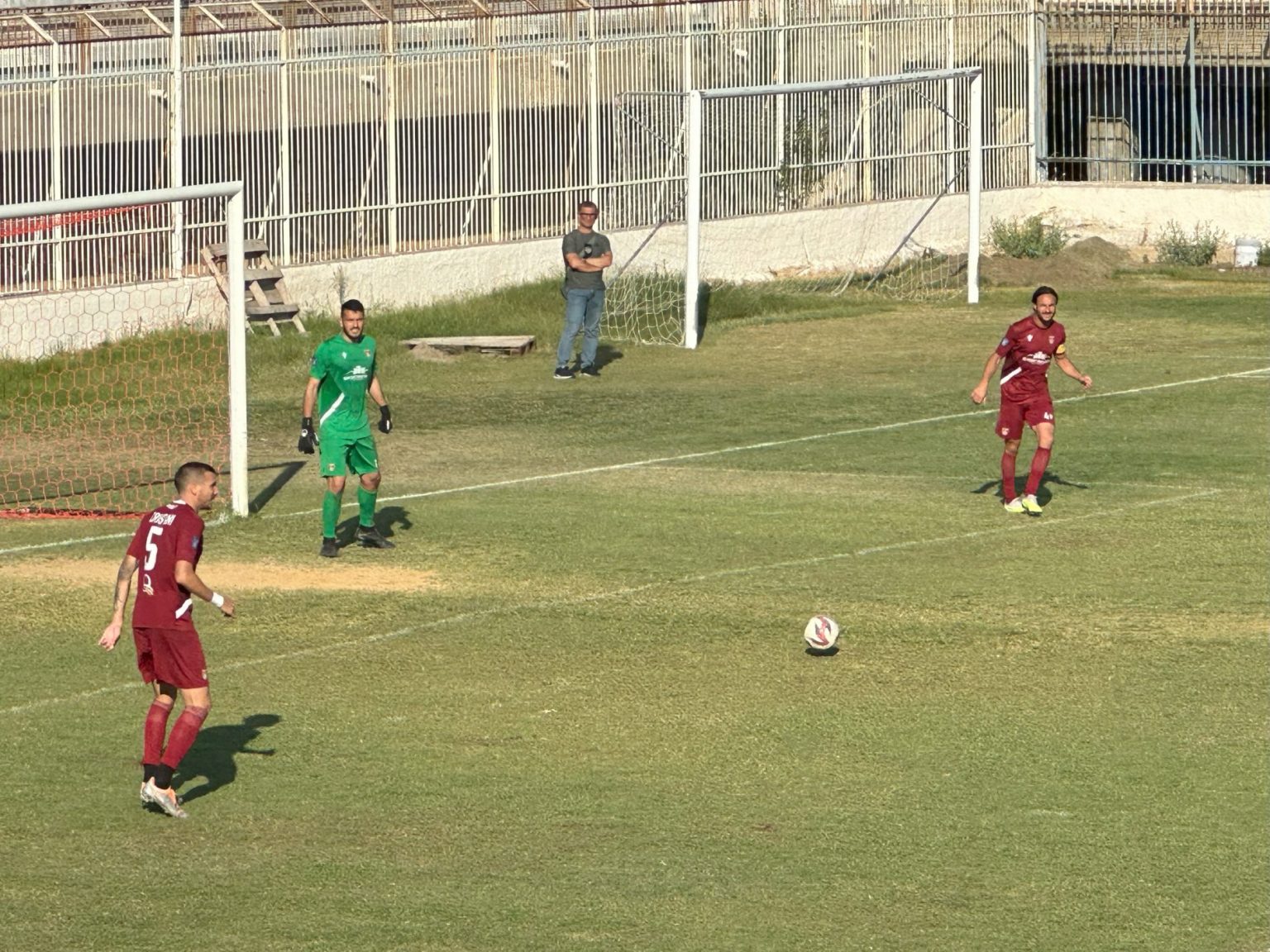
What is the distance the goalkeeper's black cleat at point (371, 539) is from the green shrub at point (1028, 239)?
20.8 m

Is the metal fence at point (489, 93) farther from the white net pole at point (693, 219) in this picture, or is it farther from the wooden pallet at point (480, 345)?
the white net pole at point (693, 219)

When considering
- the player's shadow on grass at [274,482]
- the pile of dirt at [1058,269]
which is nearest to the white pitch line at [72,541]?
the player's shadow on grass at [274,482]

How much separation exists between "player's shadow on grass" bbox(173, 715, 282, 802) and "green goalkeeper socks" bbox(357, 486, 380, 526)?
4.43 m

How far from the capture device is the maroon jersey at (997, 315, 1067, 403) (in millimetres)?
17641

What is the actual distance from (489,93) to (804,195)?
20.1ft

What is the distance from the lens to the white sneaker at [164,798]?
34.4 ft

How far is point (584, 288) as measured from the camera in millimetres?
25234

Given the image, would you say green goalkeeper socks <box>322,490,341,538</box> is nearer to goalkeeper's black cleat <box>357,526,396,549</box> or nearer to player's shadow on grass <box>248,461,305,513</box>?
goalkeeper's black cleat <box>357,526,396,549</box>

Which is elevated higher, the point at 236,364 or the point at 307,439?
the point at 236,364

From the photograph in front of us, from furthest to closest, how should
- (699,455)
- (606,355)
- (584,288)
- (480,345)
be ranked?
(606,355), (480,345), (584,288), (699,455)

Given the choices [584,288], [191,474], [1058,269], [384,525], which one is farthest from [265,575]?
[1058,269]

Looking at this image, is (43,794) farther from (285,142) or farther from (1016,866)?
(285,142)

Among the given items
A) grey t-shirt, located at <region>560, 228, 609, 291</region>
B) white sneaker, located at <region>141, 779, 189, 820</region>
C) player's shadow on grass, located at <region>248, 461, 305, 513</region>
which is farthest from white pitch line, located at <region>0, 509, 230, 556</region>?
grey t-shirt, located at <region>560, 228, 609, 291</region>

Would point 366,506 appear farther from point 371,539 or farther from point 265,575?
point 265,575
